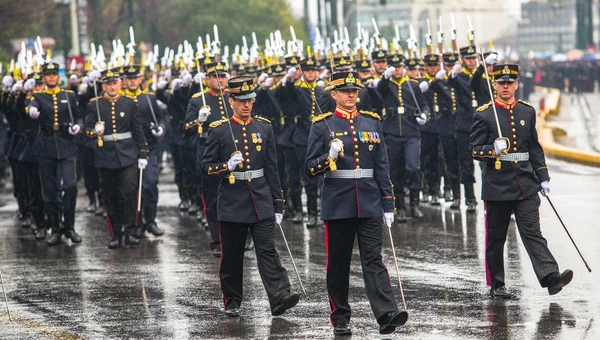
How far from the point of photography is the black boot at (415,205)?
55.3 feet

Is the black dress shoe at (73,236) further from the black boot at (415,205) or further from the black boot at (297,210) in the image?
the black boot at (415,205)

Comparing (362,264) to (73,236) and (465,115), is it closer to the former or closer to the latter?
(73,236)

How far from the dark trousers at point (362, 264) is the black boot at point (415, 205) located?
22.3 ft

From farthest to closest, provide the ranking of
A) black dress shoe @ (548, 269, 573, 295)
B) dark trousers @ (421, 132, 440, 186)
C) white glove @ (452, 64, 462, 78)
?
1. dark trousers @ (421, 132, 440, 186)
2. white glove @ (452, 64, 462, 78)
3. black dress shoe @ (548, 269, 573, 295)

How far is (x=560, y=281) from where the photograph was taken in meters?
10.6

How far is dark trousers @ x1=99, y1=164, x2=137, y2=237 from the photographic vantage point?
50.0ft

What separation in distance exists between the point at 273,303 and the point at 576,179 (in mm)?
10740

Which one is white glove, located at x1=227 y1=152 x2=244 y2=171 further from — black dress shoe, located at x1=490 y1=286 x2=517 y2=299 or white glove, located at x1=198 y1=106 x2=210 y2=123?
white glove, located at x1=198 y1=106 x2=210 y2=123

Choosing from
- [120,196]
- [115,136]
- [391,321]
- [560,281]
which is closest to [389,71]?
[115,136]

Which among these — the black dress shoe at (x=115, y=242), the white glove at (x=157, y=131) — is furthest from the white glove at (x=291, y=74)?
the black dress shoe at (x=115, y=242)

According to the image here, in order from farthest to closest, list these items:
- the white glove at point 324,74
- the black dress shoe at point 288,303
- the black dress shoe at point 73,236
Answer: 1. the white glove at point 324,74
2. the black dress shoe at point 73,236
3. the black dress shoe at point 288,303

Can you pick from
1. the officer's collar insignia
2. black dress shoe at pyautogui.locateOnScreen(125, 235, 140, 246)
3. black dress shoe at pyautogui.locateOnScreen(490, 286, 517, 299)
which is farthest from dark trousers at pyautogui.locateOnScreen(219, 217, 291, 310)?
black dress shoe at pyautogui.locateOnScreen(125, 235, 140, 246)

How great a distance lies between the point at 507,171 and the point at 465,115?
19.3ft

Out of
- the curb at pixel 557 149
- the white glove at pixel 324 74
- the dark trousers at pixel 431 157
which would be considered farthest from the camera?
the curb at pixel 557 149
